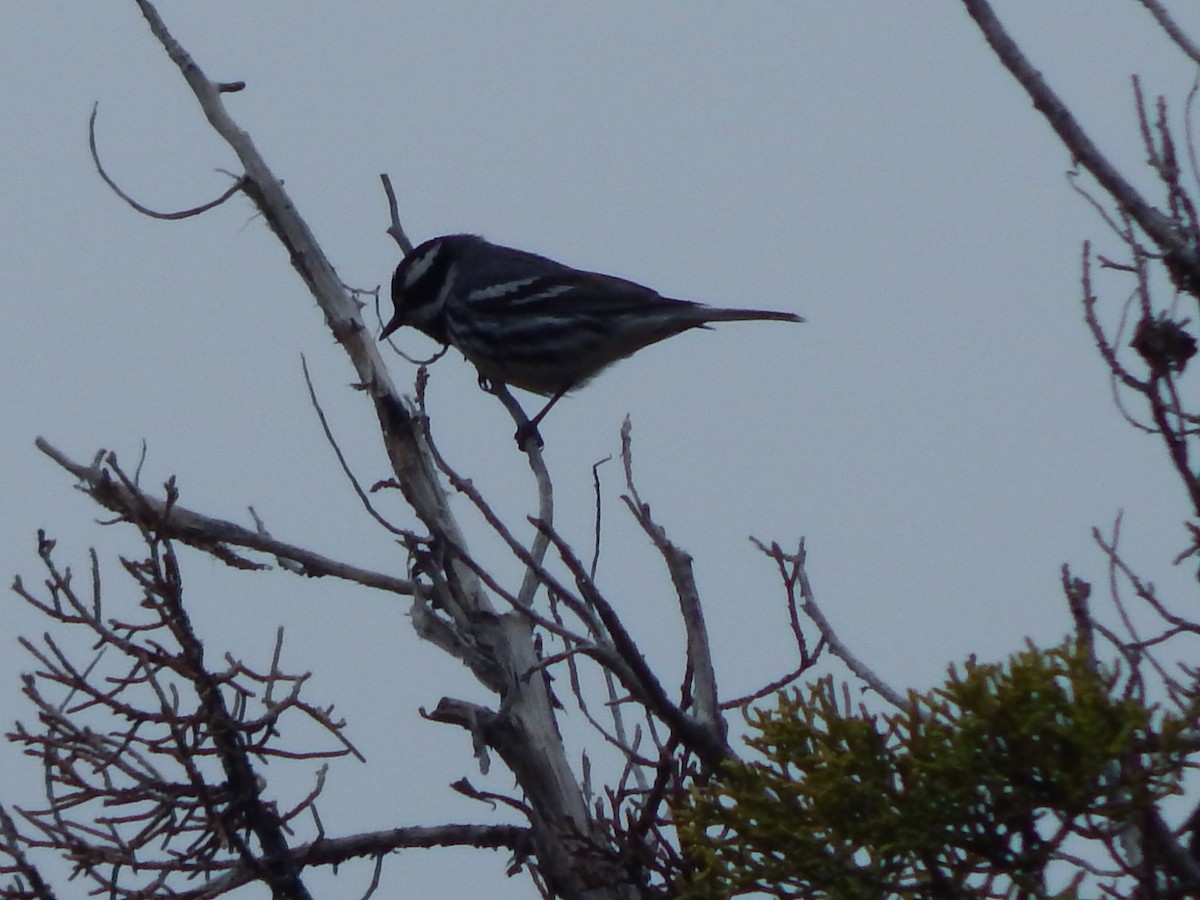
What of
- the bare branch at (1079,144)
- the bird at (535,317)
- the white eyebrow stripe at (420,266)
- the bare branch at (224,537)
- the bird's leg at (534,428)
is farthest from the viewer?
the white eyebrow stripe at (420,266)

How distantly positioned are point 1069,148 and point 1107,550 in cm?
126

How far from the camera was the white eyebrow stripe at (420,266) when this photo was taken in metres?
8.80

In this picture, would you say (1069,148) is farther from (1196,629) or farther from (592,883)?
(592,883)

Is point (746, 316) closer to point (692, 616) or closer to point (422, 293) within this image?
point (422, 293)

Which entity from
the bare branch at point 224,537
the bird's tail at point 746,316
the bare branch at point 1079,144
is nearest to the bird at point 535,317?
the bird's tail at point 746,316

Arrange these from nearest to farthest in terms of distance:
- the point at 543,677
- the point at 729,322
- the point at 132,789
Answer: the point at 132,789, the point at 543,677, the point at 729,322

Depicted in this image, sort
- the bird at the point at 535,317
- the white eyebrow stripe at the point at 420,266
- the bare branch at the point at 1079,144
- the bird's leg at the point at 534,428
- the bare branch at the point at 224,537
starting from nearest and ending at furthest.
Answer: the bare branch at the point at 1079,144
the bare branch at the point at 224,537
the bird's leg at the point at 534,428
the bird at the point at 535,317
the white eyebrow stripe at the point at 420,266

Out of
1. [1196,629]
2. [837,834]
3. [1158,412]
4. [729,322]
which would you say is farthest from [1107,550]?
[729,322]

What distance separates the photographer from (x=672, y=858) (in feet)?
12.4

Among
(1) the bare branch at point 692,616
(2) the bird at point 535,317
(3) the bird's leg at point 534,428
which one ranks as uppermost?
(2) the bird at point 535,317

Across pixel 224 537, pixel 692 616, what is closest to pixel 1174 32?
pixel 692 616

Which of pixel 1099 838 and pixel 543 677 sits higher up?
pixel 543 677

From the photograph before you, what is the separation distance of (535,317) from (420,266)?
77 centimetres

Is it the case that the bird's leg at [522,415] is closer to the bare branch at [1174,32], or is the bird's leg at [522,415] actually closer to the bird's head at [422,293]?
the bird's head at [422,293]
